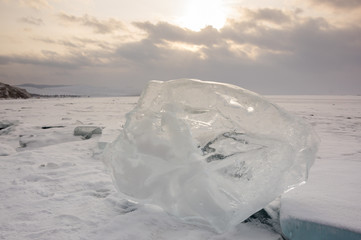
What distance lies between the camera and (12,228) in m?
1.36

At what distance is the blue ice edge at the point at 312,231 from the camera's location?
117 cm

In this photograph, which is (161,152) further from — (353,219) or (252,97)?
(353,219)

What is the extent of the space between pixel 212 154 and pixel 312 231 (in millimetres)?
601

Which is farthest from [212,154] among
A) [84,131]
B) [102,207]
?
[84,131]

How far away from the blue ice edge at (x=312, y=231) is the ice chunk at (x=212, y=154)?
185mm

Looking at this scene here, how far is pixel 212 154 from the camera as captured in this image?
1.52 m

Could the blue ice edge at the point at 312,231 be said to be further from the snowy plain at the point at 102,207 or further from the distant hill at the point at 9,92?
the distant hill at the point at 9,92

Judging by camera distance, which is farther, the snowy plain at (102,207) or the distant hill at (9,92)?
the distant hill at (9,92)

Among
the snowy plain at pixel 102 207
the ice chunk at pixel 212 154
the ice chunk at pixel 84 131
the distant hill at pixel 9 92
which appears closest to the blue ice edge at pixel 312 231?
the snowy plain at pixel 102 207

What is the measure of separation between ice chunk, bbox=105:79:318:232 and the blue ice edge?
0.19 metres

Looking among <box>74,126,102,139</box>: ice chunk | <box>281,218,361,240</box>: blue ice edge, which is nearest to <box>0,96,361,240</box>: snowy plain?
<box>281,218,361,240</box>: blue ice edge

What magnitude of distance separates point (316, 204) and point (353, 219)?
19 centimetres

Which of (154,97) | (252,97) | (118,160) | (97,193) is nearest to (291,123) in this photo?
(252,97)

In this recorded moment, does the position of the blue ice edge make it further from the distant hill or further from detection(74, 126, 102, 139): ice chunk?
the distant hill
